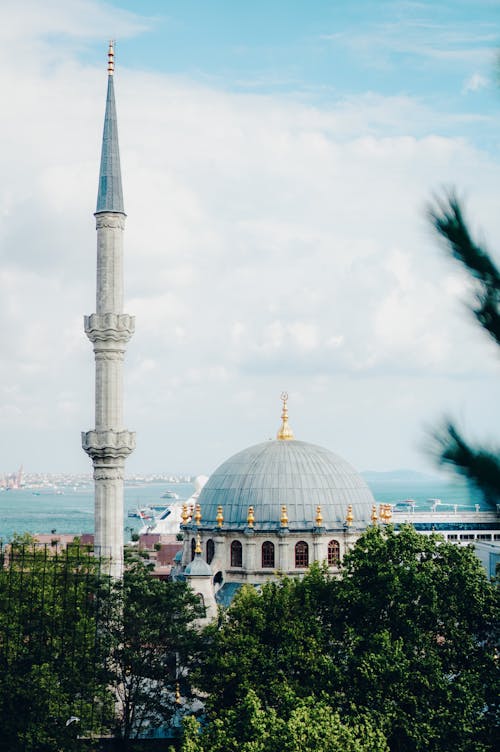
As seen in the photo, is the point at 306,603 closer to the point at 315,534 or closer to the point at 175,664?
the point at 175,664

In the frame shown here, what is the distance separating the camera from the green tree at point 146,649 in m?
33.1

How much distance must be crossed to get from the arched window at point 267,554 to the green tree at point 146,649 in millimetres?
8107

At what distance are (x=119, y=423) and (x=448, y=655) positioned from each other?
15552 mm

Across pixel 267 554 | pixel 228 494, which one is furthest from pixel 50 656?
pixel 228 494

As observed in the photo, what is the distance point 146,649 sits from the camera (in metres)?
33.5

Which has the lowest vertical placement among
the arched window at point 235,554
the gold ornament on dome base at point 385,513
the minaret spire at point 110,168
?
the arched window at point 235,554

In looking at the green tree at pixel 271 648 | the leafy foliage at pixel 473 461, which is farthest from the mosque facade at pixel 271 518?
the leafy foliage at pixel 473 461

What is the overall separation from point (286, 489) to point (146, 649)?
12335 millimetres

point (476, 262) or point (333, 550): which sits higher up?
point (476, 262)

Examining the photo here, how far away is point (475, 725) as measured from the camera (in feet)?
92.5

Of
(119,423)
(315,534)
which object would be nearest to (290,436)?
(315,534)

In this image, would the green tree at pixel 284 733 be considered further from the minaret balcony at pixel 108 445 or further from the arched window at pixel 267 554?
the arched window at pixel 267 554

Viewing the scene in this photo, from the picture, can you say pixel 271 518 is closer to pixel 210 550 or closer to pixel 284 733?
pixel 210 550

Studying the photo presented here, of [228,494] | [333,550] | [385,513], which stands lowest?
[333,550]
